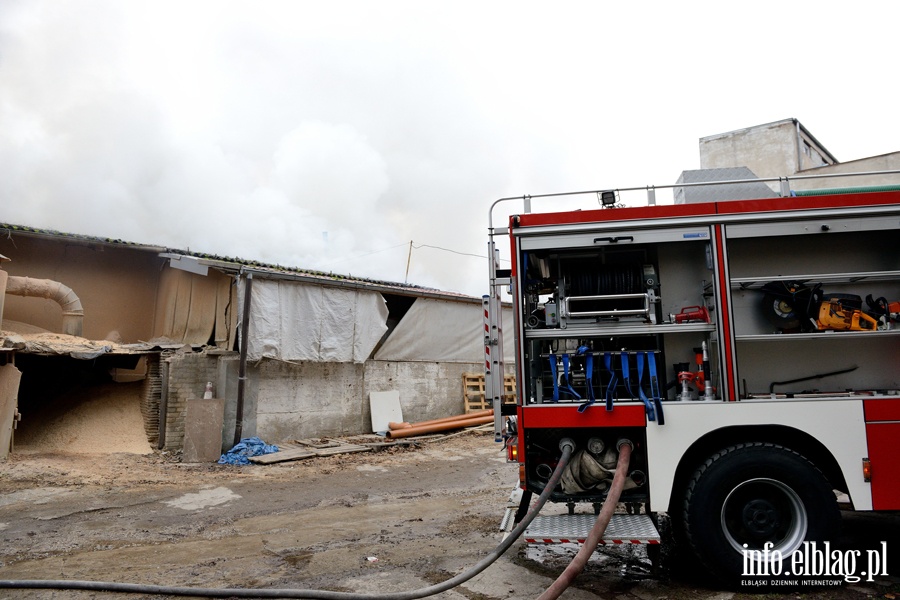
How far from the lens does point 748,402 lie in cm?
458

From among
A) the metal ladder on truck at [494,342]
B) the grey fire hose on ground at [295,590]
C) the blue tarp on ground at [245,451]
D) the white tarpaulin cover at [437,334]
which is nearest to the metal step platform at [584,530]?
the grey fire hose on ground at [295,590]

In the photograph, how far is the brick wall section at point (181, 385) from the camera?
12000mm

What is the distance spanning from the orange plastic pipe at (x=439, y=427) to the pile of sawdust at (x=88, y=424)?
18.3 feet

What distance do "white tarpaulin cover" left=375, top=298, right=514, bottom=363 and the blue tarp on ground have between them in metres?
4.10

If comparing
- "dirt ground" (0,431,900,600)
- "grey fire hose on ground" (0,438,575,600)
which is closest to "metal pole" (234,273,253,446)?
"dirt ground" (0,431,900,600)

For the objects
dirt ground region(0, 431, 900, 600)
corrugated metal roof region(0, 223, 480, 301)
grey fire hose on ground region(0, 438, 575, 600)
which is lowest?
dirt ground region(0, 431, 900, 600)

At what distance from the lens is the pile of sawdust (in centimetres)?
1148

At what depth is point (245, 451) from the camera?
39.3ft

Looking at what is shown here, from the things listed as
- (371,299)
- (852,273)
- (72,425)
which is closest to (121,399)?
(72,425)

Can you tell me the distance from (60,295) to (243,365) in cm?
Result: 501

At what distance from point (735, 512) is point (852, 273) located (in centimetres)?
223

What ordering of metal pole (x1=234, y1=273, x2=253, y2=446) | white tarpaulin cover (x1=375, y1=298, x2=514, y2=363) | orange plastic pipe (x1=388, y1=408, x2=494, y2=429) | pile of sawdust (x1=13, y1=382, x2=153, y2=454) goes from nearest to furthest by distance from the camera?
pile of sawdust (x1=13, y1=382, x2=153, y2=454), metal pole (x1=234, y1=273, x2=253, y2=446), orange plastic pipe (x1=388, y1=408, x2=494, y2=429), white tarpaulin cover (x1=375, y1=298, x2=514, y2=363)

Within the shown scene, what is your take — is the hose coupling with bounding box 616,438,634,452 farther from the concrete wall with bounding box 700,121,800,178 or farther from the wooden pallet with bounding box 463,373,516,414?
the concrete wall with bounding box 700,121,800,178

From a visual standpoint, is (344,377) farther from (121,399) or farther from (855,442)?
(855,442)
